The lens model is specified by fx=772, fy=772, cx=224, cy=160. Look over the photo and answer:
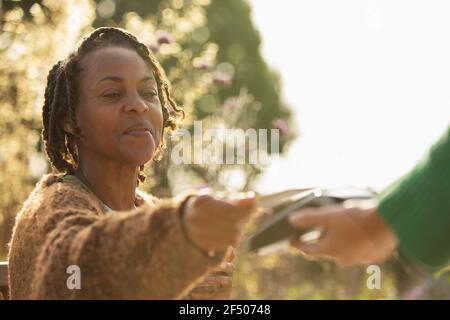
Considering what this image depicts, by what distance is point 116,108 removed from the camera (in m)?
2.08

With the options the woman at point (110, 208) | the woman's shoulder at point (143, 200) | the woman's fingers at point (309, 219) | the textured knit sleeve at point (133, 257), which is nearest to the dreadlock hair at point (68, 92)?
the woman at point (110, 208)

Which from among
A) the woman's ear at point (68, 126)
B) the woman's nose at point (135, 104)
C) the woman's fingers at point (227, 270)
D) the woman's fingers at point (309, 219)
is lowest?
the woman's fingers at point (227, 270)

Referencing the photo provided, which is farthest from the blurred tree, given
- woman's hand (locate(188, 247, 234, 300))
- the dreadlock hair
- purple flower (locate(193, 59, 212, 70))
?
woman's hand (locate(188, 247, 234, 300))

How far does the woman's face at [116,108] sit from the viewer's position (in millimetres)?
2084

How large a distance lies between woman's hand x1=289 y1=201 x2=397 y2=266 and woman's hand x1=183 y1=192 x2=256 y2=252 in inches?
4.8

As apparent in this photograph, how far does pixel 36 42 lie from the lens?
7.55 meters

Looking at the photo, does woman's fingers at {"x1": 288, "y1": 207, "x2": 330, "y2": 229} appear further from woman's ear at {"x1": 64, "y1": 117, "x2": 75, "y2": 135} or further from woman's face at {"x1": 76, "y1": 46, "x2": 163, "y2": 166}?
woman's ear at {"x1": 64, "y1": 117, "x2": 75, "y2": 135}

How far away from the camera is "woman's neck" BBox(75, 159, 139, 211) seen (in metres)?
2.15

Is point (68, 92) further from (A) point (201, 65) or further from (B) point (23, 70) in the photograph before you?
(B) point (23, 70)

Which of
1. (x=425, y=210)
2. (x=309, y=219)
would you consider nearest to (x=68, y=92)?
(x=309, y=219)

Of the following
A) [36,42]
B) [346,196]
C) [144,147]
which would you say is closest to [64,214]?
[144,147]

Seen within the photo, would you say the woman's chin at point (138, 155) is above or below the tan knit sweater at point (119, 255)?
above

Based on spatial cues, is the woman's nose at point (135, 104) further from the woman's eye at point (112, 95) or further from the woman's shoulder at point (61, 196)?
the woman's shoulder at point (61, 196)

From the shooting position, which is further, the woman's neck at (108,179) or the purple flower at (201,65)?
the purple flower at (201,65)
